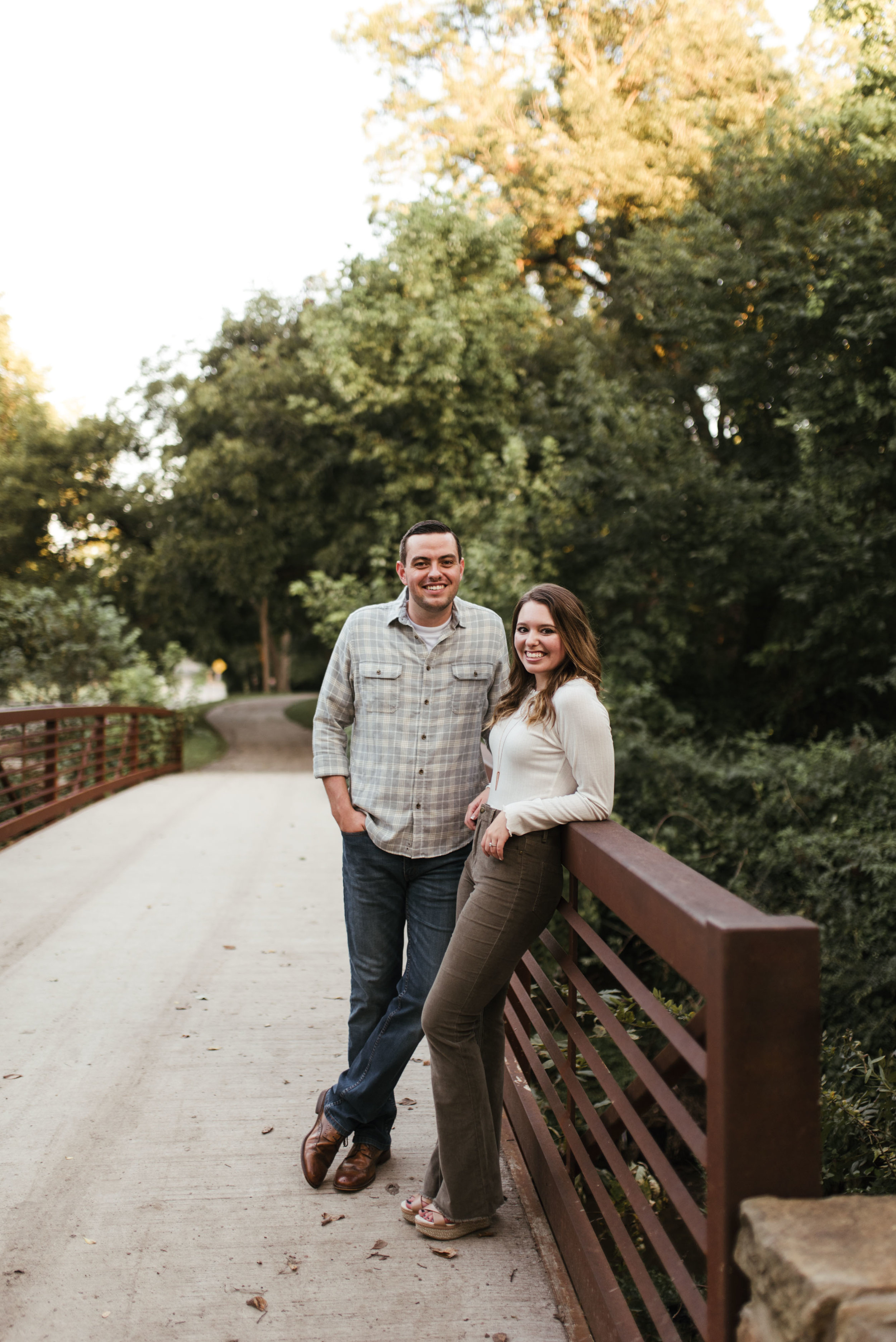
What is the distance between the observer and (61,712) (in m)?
10.2

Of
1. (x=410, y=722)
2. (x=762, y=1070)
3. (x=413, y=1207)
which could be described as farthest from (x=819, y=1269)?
(x=410, y=722)

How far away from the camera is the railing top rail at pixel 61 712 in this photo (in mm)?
8930

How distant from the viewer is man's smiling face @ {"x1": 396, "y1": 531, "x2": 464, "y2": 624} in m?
3.07

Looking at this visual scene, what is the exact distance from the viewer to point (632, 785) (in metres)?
11.8

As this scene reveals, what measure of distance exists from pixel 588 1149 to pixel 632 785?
9114mm

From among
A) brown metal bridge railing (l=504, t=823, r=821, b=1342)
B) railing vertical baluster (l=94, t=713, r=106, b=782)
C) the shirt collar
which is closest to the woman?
brown metal bridge railing (l=504, t=823, r=821, b=1342)

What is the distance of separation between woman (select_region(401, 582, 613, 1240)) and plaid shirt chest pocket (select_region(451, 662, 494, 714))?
0.35 metres

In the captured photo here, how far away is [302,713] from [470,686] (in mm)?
26737

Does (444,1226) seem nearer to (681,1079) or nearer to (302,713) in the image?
(681,1079)

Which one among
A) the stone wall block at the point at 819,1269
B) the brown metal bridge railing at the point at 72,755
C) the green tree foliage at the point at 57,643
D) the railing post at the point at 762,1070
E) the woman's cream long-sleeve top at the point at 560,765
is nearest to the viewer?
the stone wall block at the point at 819,1269

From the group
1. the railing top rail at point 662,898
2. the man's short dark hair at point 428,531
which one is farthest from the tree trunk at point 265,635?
the railing top rail at point 662,898

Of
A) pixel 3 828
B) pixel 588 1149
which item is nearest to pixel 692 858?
pixel 3 828

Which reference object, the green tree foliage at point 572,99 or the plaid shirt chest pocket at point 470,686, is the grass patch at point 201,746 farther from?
the plaid shirt chest pocket at point 470,686

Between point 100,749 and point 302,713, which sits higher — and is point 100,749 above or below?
above
